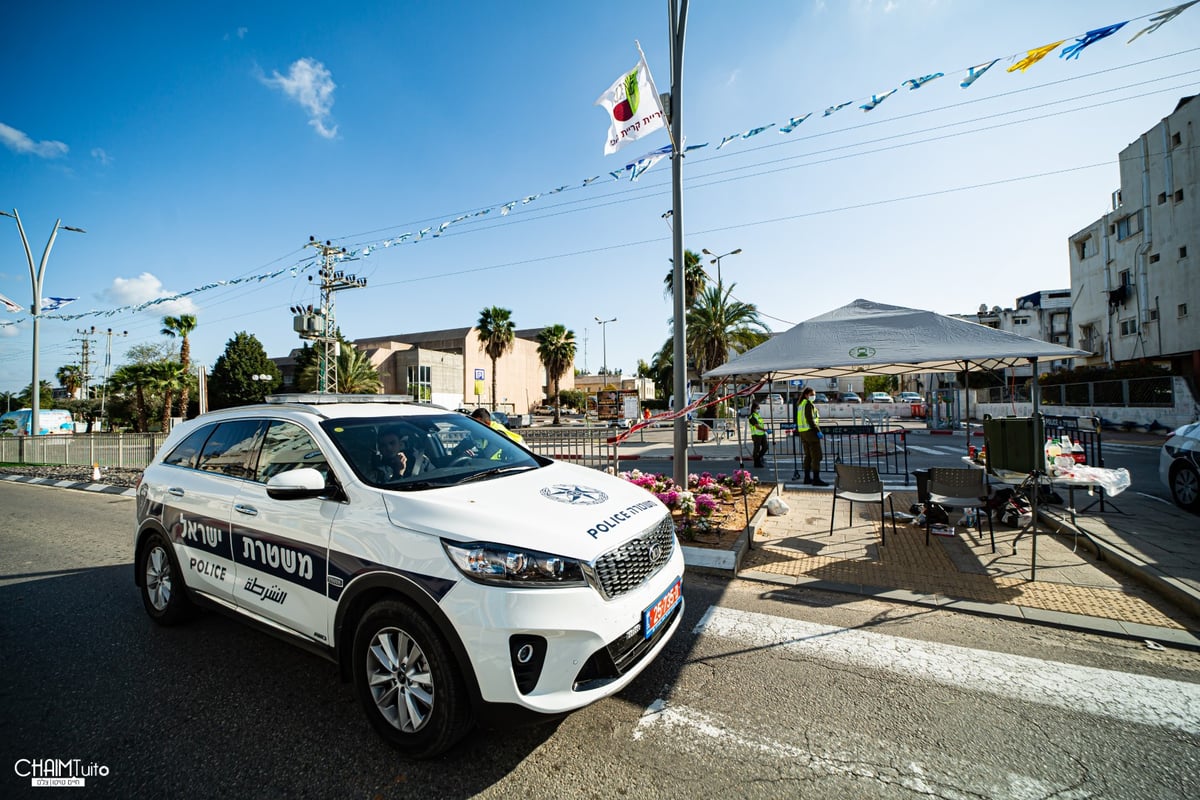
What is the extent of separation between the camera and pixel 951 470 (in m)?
6.40

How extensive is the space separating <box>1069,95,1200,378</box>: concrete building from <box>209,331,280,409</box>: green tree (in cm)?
6159

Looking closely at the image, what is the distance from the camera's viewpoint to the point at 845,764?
2502 mm

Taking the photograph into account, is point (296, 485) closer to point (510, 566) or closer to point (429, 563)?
point (429, 563)

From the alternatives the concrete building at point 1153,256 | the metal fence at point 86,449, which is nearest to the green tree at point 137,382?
the metal fence at point 86,449

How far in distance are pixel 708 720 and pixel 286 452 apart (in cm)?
304

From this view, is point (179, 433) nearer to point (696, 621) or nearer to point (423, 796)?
point (423, 796)

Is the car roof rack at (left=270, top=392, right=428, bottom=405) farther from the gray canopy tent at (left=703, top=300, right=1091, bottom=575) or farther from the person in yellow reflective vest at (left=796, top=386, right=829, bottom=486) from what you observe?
the person in yellow reflective vest at (left=796, top=386, right=829, bottom=486)

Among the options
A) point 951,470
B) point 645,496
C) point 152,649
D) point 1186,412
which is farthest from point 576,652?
point 1186,412

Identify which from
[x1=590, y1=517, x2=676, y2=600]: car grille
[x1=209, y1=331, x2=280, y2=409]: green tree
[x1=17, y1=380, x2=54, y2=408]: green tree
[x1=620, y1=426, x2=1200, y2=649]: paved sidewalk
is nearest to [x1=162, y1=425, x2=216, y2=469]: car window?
[x1=590, y1=517, x2=676, y2=600]: car grille

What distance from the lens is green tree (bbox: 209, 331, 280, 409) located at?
154ft

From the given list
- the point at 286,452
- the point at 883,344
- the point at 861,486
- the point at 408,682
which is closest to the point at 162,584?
the point at 286,452

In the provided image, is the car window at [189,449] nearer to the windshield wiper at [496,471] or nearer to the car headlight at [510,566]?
the windshield wiper at [496,471]

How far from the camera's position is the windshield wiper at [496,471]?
125 inches

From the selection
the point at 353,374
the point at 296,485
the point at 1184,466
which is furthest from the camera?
the point at 353,374
